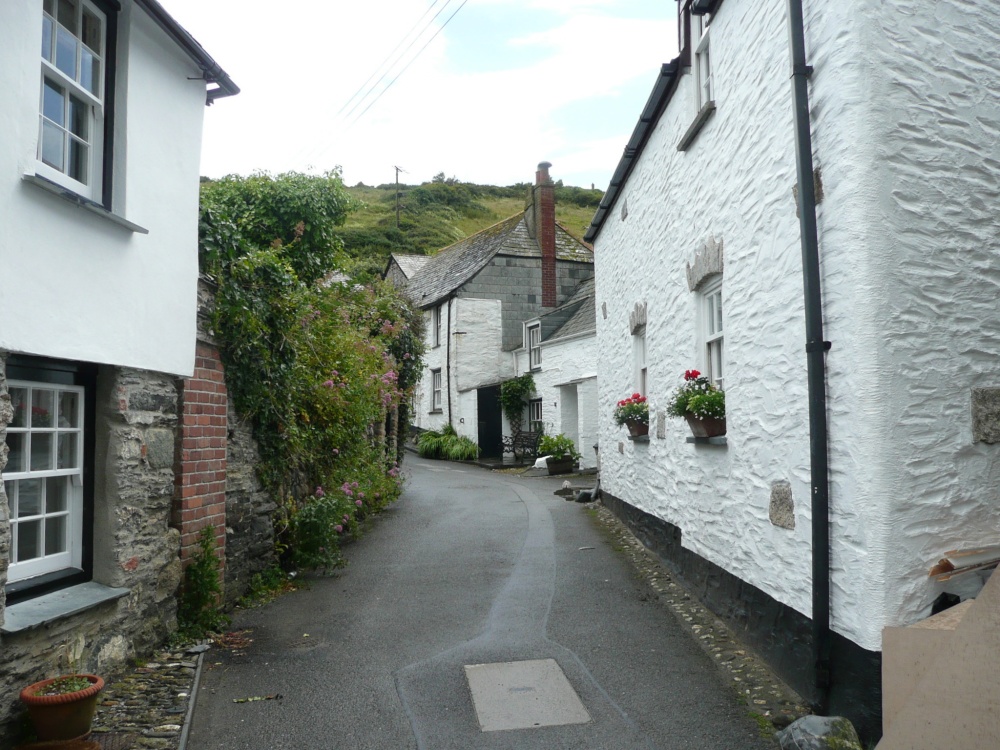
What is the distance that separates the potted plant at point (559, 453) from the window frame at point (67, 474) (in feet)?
52.5

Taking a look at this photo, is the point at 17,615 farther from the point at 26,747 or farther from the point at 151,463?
the point at 151,463

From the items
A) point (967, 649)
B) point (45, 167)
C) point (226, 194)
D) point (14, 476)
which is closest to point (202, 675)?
point (14, 476)

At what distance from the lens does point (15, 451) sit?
4.83 metres

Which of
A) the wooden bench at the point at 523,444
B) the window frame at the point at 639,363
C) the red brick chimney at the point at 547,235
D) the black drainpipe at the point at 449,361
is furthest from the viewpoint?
the black drainpipe at the point at 449,361

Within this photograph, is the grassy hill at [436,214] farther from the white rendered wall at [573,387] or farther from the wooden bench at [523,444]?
the white rendered wall at [573,387]

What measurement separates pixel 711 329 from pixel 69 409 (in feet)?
17.6

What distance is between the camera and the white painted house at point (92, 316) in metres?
4.44

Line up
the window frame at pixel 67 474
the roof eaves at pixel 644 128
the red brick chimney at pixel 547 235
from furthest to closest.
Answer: the red brick chimney at pixel 547 235, the roof eaves at pixel 644 128, the window frame at pixel 67 474

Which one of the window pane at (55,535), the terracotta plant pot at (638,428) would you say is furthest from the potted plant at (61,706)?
the terracotta plant pot at (638,428)

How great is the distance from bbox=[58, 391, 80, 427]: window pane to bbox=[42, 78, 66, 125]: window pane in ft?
5.34

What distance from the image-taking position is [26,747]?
4234 mm

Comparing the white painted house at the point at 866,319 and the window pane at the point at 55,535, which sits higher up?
the white painted house at the point at 866,319

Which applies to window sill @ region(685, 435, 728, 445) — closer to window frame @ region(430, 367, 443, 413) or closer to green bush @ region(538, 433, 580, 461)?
green bush @ region(538, 433, 580, 461)

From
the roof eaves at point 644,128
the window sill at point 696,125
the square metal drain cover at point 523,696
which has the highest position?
the roof eaves at point 644,128
